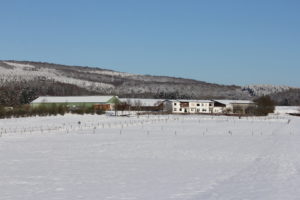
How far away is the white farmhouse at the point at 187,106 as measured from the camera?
449ft

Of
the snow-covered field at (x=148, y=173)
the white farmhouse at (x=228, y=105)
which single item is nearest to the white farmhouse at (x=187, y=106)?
the white farmhouse at (x=228, y=105)

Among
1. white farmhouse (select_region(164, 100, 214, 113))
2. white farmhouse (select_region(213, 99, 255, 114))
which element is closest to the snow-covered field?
white farmhouse (select_region(164, 100, 214, 113))

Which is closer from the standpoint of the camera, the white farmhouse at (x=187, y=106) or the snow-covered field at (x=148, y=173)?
the snow-covered field at (x=148, y=173)

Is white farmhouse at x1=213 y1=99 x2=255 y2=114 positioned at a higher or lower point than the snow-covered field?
higher

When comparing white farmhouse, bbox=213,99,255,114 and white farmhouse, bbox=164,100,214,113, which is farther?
white farmhouse, bbox=213,99,255,114

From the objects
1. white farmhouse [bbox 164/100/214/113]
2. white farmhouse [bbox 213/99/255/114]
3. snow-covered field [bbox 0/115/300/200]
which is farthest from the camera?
white farmhouse [bbox 213/99/255/114]

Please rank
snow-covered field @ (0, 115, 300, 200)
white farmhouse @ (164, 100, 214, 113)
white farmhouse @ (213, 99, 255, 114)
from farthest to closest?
white farmhouse @ (213, 99, 255, 114) → white farmhouse @ (164, 100, 214, 113) → snow-covered field @ (0, 115, 300, 200)

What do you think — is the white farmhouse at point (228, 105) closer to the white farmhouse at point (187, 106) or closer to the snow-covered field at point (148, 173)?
the white farmhouse at point (187, 106)

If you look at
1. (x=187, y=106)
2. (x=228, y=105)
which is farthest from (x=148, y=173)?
(x=228, y=105)

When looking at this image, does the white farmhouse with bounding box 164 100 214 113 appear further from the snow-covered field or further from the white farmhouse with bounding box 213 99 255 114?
the snow-covered field

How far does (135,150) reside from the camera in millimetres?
30688

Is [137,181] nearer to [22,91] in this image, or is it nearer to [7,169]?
[7,169]

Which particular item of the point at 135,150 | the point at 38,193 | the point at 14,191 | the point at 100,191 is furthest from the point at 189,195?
the point at 135,150

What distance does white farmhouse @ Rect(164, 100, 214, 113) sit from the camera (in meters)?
A: 137
